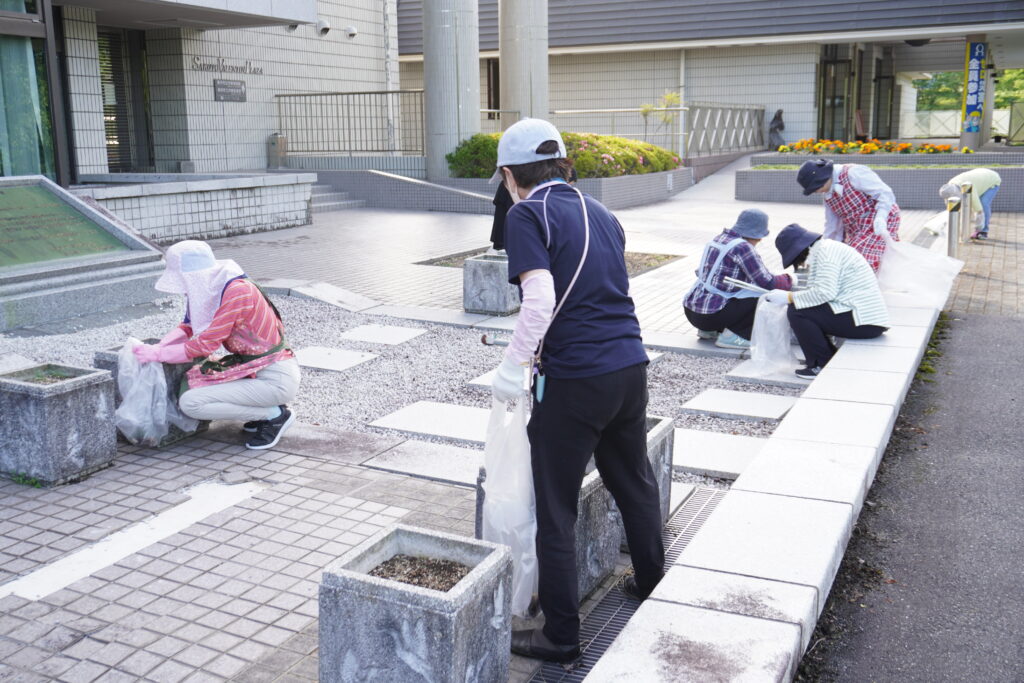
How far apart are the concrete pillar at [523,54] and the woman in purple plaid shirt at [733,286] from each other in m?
13.3

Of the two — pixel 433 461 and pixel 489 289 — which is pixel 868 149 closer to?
pixel 489 289

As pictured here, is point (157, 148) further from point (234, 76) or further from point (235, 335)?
point (235, 335)

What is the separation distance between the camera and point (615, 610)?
3922mm

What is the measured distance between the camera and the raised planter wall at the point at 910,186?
18.6m

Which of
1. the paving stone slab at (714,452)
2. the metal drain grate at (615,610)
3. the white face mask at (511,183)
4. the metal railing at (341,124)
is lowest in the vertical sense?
the metal drain grate at (615,610)

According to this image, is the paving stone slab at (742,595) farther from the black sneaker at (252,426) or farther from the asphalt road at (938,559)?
the black sneaker at (252,426)

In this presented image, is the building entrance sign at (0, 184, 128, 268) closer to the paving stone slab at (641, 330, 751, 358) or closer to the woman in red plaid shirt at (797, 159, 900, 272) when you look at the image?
the paving stone slab at (641, 330, 751, 358)

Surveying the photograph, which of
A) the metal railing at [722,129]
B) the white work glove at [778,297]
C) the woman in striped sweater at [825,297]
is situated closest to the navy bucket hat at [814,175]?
the woman in striped sweater at [825,297]

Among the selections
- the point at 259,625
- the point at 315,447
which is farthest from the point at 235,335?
the point at 259,625

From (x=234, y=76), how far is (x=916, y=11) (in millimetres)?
16637

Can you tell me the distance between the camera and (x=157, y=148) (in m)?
19.4

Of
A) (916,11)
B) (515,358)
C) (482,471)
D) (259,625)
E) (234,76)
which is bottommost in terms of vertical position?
(259,625)

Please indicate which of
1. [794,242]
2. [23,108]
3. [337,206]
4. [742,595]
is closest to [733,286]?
[794,242]

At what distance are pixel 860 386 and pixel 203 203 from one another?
34.3 ft
